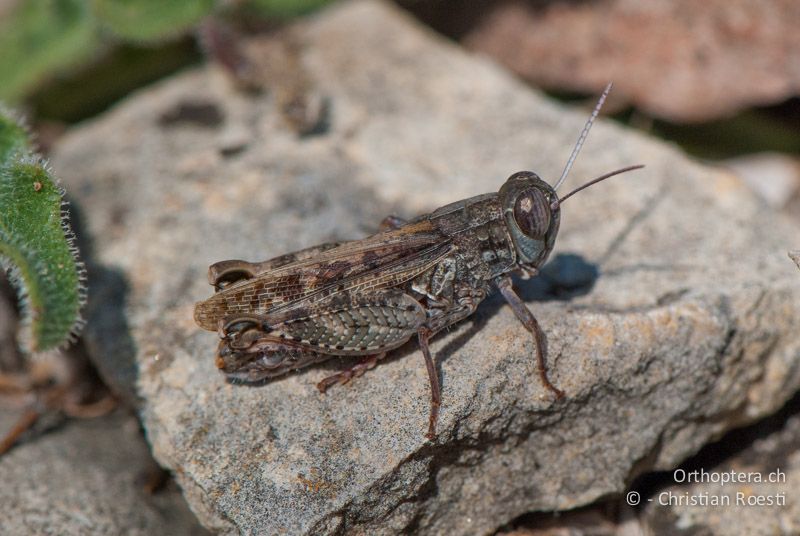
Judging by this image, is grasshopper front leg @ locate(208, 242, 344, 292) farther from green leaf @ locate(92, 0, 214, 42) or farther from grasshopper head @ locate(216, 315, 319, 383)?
green leaf @ locate(92, 0, 214, 42)

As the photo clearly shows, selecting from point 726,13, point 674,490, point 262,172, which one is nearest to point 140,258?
point 262,172

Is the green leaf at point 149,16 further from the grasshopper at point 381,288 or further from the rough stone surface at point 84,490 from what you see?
the rough stone surface at point 84,490

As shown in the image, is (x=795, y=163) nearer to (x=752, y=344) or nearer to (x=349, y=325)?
(x=752, y=344)

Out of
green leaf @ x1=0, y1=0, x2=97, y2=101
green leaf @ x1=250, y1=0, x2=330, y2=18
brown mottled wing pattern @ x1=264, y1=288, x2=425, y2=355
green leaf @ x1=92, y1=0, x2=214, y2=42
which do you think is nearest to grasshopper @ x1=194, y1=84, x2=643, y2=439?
brown mottled wing pattern @ x1=264, y1=288, x2=425, y2=355

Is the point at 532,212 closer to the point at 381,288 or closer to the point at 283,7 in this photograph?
the point at 381,288

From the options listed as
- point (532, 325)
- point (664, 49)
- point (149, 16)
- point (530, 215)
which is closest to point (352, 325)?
point (532, 325)

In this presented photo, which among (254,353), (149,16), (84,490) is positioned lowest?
(84,490)

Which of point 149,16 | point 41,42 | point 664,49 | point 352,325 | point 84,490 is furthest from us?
point 664,49
